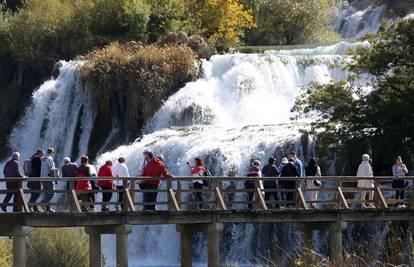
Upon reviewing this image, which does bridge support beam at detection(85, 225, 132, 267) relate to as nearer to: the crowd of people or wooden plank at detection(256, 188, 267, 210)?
the crowd of people

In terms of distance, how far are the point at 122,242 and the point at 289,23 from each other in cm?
3955

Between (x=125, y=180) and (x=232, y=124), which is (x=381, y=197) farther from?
(x=232, y=124)

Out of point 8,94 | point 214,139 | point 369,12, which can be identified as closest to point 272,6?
point 369,12

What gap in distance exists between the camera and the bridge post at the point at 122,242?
40.6m

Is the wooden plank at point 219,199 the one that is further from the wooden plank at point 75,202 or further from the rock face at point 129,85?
the rock face at point 129,85

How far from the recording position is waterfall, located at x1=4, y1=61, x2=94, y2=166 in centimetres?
6494

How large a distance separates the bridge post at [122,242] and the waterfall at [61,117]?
23.5 metres

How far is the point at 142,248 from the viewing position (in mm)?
52406

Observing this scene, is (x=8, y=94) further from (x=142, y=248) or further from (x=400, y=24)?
(x=400, y=24)

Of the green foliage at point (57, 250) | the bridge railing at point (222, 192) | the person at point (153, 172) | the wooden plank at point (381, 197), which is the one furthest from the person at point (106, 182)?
the wooden plank at point (381, 197)

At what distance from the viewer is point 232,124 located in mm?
60906

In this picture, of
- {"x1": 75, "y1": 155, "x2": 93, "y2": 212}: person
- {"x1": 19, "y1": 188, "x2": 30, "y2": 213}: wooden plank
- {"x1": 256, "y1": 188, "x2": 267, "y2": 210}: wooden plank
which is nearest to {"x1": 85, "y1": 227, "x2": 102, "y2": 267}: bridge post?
{"x1": 75, "y1": 155, "x2": 93, "y2": 212}: person

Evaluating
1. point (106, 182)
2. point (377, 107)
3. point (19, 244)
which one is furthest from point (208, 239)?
point (377, 107)

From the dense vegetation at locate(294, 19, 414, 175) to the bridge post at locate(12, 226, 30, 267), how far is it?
13.2 metres
